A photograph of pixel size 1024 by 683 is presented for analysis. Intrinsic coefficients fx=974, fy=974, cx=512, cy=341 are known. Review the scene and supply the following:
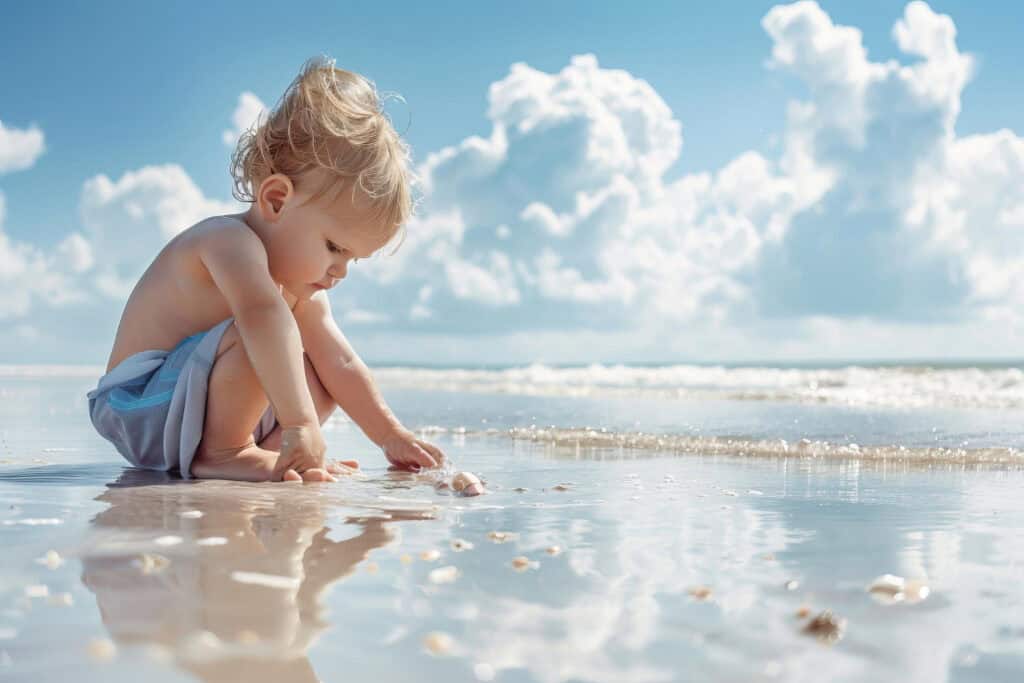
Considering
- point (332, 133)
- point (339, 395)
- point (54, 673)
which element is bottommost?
point (54, 673)

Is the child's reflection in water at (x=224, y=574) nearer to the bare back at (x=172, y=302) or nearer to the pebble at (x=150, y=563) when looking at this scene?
the pebble at (x=150, y=563)

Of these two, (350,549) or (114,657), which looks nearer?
(114,657)

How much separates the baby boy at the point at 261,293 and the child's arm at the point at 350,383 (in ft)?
0.40

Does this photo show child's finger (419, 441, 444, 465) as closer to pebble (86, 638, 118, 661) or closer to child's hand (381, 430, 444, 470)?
child's hand (381, 430, 444, 470)

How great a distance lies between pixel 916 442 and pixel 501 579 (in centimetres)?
389

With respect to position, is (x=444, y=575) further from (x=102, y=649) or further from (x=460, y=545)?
(x=102, y=649)

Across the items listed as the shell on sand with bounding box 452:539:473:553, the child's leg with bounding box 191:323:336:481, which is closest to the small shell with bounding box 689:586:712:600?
the shell on sand with bounding box 452:539:473:553

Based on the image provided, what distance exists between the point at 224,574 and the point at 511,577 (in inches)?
20.3

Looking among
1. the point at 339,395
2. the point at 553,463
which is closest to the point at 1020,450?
the point at 553,463

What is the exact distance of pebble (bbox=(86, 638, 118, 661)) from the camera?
1310 mm

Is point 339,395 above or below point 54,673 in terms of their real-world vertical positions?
above

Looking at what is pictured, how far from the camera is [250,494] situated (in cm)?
271

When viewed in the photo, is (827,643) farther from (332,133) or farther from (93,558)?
(332,133)

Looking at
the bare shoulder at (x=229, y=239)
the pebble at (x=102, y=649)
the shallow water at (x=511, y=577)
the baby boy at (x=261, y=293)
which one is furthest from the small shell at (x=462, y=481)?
the pebble at (x=102, y=649)
